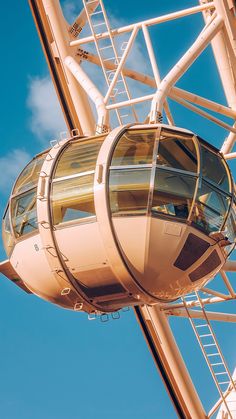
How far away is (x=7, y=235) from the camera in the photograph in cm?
1795

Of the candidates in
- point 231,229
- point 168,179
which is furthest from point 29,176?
point 231,229

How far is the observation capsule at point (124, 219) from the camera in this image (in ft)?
53.2

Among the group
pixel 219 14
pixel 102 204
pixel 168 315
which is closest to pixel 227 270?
pixel 168 315

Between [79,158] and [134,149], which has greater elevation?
[79,158]

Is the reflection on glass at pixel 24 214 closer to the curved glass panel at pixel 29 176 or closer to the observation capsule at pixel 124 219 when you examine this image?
the observation capsule at pixel 124 219

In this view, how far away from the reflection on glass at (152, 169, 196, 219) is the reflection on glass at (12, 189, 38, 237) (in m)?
1.87

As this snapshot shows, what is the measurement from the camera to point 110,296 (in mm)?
16781

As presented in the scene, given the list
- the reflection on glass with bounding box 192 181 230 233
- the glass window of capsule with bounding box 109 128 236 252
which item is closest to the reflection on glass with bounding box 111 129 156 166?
the glass window of capsule with bounding box 109 128 236 252

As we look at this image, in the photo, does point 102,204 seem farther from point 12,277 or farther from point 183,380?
point 183,380

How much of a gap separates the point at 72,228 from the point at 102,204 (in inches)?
23.2

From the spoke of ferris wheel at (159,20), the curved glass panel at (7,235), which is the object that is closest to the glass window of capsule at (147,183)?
the curved glass panel at (7,235)

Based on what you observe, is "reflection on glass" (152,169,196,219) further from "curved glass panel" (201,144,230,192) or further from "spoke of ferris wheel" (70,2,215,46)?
"spoke of ferris wheel" (70,2,215,46)

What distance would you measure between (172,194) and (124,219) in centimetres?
79

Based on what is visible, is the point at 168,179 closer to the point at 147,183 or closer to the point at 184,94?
the point at 147,183
